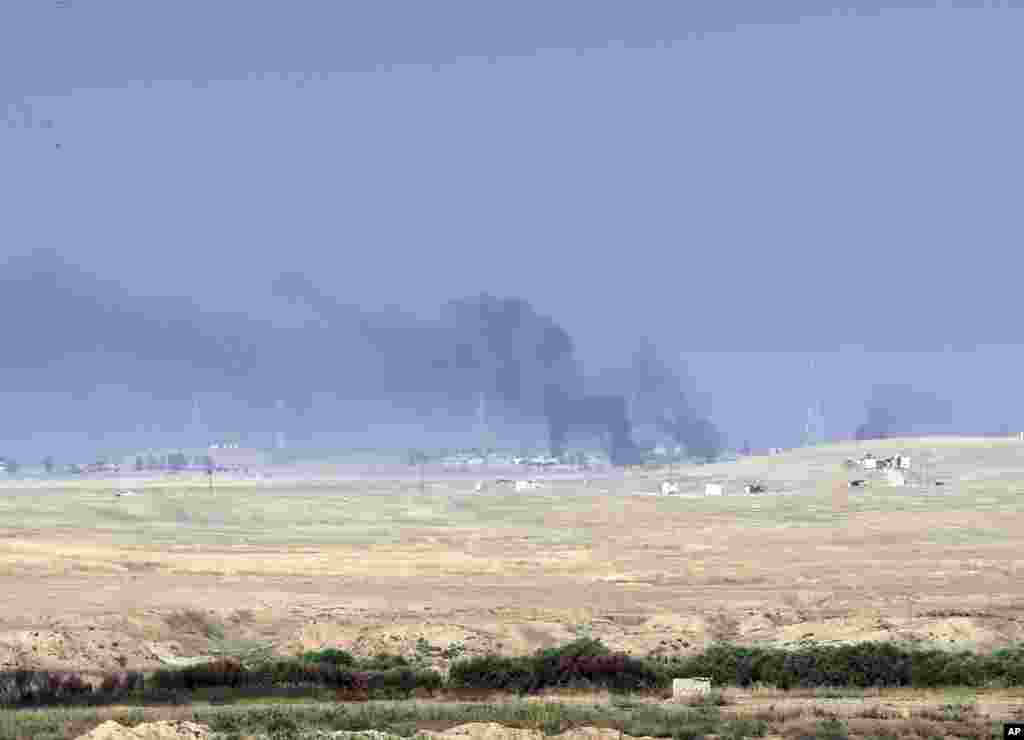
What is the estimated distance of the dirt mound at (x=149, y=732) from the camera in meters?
49.8

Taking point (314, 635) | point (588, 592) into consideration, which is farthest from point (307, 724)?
point (588, 592)

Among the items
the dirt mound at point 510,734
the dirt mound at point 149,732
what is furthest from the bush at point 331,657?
the dirt mound at point 510,734

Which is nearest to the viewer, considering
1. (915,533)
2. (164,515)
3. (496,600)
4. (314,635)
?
(314,635)

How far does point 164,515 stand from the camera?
597ft

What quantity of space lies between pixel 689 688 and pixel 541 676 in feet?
16.5

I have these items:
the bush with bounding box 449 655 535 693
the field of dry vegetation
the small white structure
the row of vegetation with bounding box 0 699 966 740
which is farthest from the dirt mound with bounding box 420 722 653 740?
the bush with bounding box 449 655 535 693

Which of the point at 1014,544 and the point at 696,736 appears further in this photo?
the point at 1014,544

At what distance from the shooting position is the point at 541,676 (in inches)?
2655

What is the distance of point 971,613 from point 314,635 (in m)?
24.5

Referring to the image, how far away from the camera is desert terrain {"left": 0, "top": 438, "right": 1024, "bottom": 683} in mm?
81375

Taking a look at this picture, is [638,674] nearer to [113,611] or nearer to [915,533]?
[113,611]

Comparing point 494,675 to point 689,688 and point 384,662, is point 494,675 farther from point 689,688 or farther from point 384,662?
point 384,662

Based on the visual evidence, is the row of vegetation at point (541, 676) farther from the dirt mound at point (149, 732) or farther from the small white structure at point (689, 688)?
the dirt mound at point (149, 732)

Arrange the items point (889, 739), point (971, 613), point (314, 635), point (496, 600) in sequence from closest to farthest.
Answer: point (889, 739) < point (314, 635) < point (971, 613) < point (496, 600)
